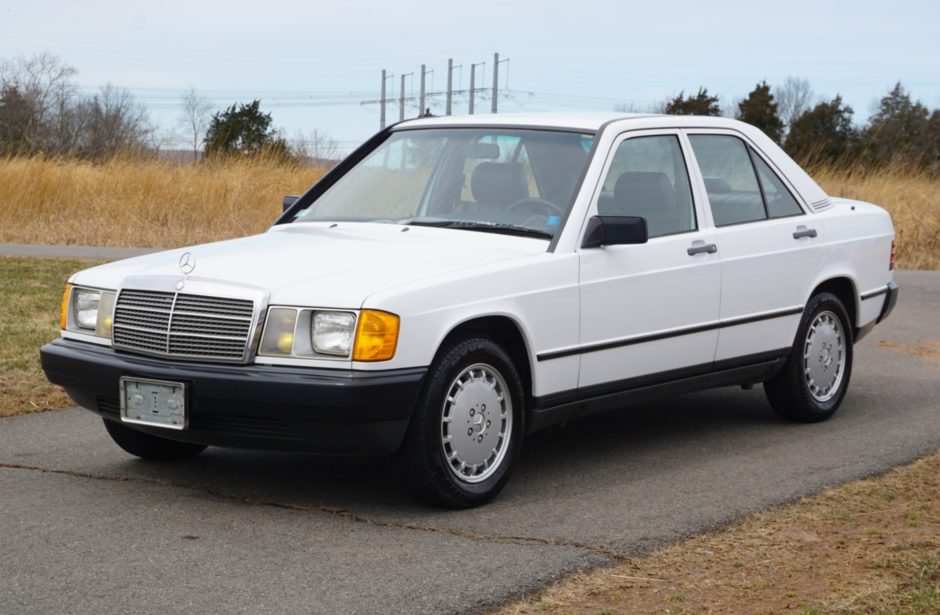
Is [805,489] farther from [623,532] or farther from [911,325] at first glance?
[911,325]

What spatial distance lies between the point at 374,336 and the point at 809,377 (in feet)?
11.5

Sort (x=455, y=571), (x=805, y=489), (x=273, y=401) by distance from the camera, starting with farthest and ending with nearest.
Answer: (x=805, y=489) < (x=273, y=401) < (x=455, y=571)

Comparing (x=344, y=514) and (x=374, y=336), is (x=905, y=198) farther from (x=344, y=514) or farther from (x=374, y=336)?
(x=374, y=336)

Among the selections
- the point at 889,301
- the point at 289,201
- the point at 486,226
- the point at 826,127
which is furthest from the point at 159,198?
the point at 826,127

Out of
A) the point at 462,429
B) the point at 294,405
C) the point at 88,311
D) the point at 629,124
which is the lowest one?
the point at 462,429

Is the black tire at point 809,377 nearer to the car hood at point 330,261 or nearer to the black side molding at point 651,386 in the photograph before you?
the black side molding at point 651,386

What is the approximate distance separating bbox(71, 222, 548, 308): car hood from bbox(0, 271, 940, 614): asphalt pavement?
37.5 inches

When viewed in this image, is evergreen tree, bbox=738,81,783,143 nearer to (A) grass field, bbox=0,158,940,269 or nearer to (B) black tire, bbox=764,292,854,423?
(A) grass field, bbox=0,158,940,269

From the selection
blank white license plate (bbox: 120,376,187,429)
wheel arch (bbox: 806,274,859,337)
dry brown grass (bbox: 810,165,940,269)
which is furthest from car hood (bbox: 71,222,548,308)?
dry brown grass (bbox: 810,165,940,269)

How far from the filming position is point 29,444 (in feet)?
23.2

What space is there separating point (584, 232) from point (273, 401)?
179 cm

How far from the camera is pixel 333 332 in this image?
5332mm

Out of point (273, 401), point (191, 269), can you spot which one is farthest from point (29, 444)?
point (273, 401)

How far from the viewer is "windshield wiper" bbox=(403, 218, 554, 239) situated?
627cm
